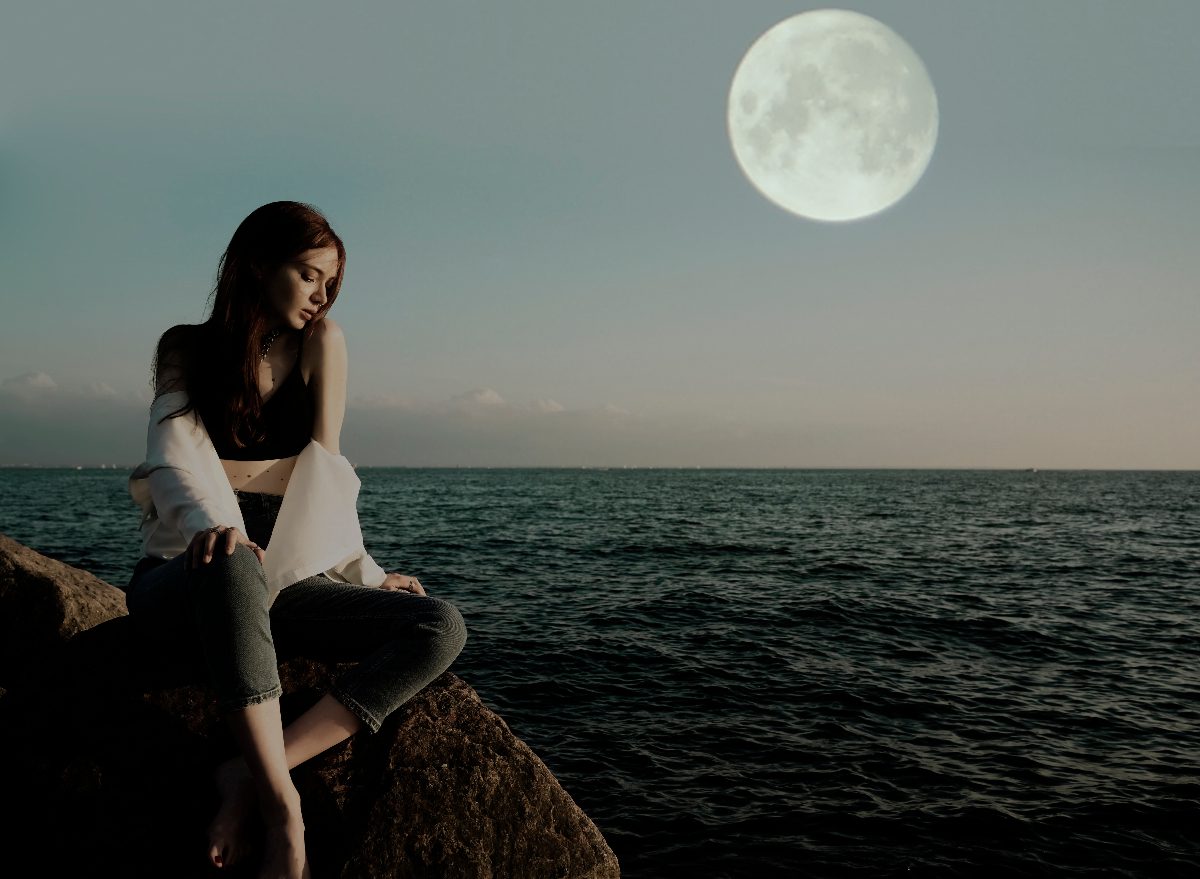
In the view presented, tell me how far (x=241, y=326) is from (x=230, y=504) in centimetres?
89

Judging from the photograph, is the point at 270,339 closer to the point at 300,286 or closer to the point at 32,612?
the point at 300,286

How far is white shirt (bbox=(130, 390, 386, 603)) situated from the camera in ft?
10.6

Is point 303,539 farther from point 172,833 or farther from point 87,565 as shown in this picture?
point 87,565

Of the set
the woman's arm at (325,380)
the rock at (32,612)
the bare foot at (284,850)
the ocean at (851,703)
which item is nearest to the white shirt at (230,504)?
the woman's arm at (325,380)

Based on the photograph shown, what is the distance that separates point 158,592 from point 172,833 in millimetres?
1066

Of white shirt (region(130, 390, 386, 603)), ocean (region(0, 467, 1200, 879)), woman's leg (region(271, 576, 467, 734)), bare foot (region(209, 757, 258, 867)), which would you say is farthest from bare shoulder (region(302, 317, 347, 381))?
ocean (region(0, 467, 1200, 879))

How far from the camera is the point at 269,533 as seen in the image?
373 cm

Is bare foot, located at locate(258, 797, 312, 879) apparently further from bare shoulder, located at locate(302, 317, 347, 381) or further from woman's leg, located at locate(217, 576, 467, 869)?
bare shoulder, located at locate(302, 317, 347, 381)

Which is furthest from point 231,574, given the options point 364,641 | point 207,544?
point 364,641

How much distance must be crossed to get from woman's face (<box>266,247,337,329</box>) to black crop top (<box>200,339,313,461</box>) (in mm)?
288

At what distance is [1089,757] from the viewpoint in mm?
7867

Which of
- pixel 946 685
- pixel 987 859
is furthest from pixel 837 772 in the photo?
pixel 946 685

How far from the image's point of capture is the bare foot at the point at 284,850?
9.39 ft

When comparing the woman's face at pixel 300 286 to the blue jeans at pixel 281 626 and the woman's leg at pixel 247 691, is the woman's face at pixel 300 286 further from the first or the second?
the woman's leg at pixel 247 691
